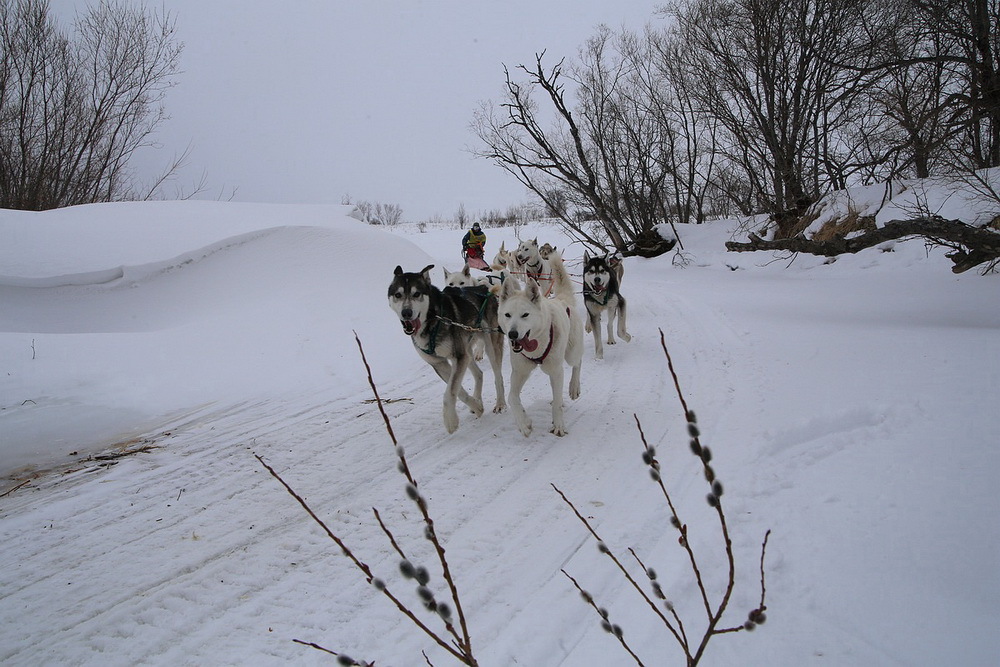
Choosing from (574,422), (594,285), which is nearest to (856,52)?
(594,285)

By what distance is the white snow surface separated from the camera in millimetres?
1905

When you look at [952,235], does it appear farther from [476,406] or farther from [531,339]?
[476,406]

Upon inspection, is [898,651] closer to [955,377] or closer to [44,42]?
[955,377]

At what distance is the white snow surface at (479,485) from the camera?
1.91 metres

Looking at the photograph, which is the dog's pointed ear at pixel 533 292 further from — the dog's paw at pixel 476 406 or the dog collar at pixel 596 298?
the dog collar at pixel 596 298

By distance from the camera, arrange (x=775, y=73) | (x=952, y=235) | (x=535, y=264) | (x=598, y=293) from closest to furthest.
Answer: (x=952, y=235)
(x=598, y=293)
(x=535, y=264)
(x=775, y=73)

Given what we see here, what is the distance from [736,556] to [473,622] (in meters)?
1.14

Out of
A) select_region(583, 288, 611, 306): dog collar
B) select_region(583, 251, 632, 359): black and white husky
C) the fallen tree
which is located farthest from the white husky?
the fallen tree

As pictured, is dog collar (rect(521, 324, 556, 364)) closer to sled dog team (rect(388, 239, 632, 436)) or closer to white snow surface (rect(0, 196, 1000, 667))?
sled dog team (rect(388, 239, 632, 436))

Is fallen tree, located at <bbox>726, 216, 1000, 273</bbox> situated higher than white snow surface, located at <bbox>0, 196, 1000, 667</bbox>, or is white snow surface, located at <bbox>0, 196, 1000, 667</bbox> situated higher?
fallen tree, located at <bbox>726, 216, 1000, 273</bbox>

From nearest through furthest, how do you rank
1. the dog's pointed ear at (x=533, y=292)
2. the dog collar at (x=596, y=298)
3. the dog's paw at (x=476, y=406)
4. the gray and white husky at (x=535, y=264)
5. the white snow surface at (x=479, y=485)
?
the white snow surface at (x=479, y=485), the dog's pointed ear at (x=533, y=292), the dog's paw at (x=476, y=406), the dog collar at (x=596, y=298), the gray and white husky at (x=535, y=264)

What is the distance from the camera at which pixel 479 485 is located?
3.14 metres

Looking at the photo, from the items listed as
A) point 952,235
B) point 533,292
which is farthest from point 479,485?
point 952,235

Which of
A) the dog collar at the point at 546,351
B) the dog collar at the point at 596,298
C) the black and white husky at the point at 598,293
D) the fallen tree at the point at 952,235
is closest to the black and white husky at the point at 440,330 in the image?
the dog collar at the point at 546,351
